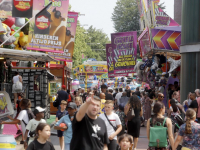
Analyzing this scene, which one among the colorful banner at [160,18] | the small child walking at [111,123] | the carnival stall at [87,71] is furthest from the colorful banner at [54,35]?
the carnival stall at [87,71]

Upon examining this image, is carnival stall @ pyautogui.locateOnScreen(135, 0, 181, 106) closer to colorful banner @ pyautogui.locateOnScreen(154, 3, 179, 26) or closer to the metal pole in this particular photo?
colorful banner @ pyautogui.locateOnScreen(154, 3, 179, 26)

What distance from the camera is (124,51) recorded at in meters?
26.5

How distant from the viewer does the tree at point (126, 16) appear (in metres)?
78.9

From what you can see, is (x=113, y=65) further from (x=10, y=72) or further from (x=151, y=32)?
(x=10, y=72)

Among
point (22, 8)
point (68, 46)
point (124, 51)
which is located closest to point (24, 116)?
point (22, 8)

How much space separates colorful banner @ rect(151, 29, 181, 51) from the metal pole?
4.87 metres

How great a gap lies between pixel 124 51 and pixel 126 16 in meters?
55.5

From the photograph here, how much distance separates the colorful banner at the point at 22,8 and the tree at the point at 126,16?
6220 centimetres

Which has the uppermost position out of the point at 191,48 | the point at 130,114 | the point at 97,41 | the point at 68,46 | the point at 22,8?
the point at 97,41

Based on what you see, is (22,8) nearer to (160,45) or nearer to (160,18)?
(160,45)

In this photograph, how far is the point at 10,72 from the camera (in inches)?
757

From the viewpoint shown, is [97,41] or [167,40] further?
[97,41]

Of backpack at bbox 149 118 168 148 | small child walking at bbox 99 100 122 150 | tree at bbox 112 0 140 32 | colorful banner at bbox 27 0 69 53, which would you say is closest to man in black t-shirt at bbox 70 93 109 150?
backpack at bbox 149 118 168 148

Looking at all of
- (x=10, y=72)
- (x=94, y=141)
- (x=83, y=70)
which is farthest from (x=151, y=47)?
(x=83, y=70)
